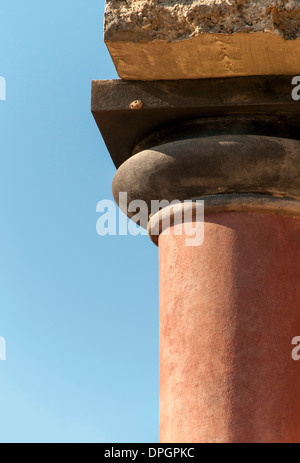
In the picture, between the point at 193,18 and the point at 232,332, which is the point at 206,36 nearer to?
the point at 193,18

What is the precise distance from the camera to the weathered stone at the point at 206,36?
437 centimetres

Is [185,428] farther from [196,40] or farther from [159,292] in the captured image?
[196,40]

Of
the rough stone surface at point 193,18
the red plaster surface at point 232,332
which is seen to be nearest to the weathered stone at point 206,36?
the rough stone surface at point 193,18

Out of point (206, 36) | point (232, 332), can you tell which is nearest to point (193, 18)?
point (206, 36)

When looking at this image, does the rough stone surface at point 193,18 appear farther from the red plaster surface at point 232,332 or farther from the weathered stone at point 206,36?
the red plaster surface at point 232,332

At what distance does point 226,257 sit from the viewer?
168 inches

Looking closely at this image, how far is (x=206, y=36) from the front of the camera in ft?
14.5

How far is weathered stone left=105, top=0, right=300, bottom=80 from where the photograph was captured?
4367mm

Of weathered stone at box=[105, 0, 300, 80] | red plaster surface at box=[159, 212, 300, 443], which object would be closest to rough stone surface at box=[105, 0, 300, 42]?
weathered stone at box=[105, 0, 300, 80]

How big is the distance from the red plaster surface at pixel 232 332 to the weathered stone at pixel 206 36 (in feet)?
2.76

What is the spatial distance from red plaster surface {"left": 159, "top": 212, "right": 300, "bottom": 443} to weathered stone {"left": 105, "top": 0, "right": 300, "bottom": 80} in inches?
33.1

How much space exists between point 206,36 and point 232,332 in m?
1.55

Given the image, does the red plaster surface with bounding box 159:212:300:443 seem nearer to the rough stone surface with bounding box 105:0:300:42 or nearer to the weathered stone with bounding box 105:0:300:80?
the weathered stone with bounding box 105:0:300:80
